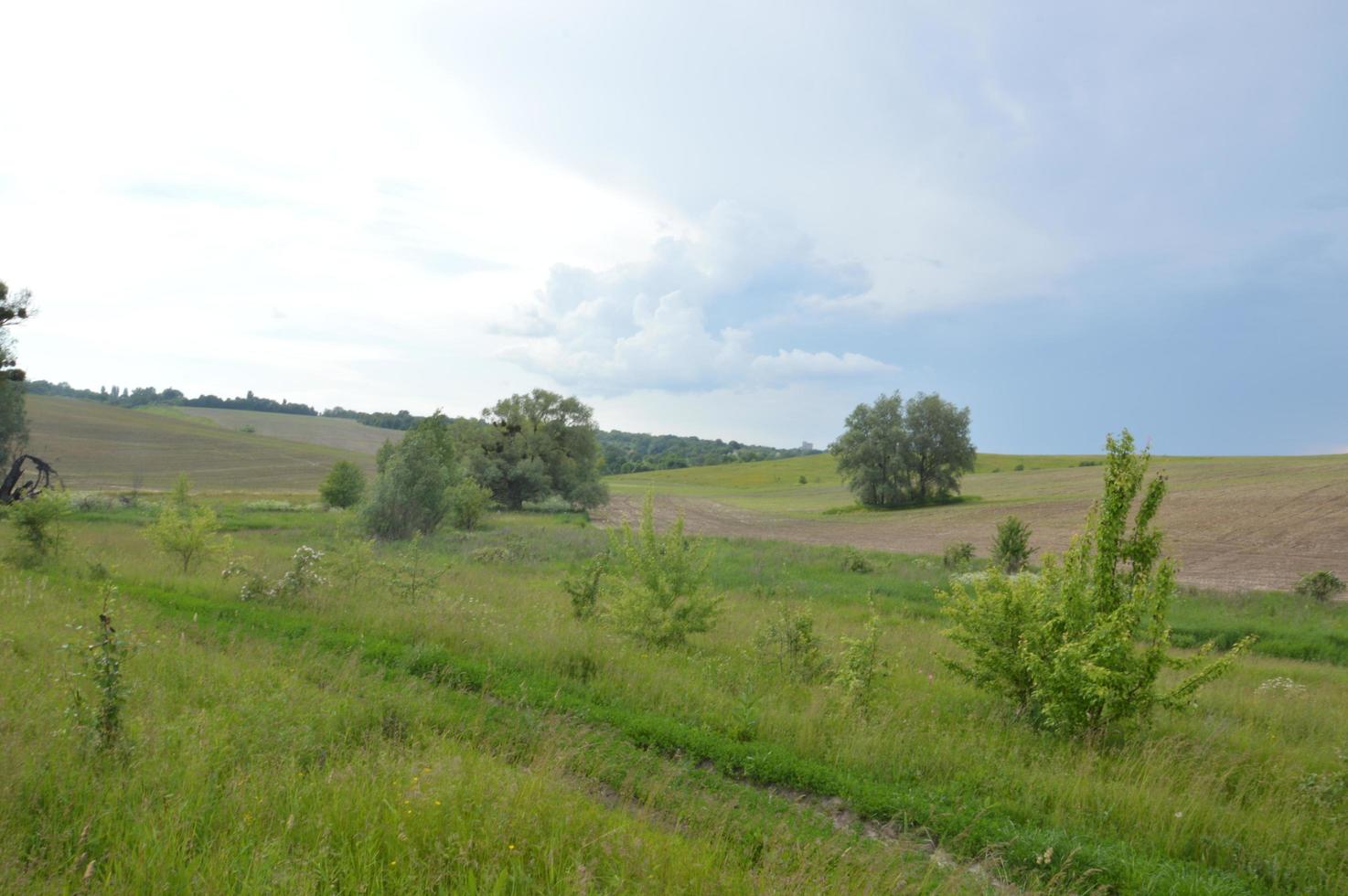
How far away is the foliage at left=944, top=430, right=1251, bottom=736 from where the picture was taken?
7062 millimetres

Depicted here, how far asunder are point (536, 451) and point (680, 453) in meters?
110

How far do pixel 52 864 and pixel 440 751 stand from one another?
2.29 meters

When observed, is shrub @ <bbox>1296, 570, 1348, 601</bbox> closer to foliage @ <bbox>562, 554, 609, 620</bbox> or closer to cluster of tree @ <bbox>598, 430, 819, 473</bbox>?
foliage @ <bbox>562, 554, 609, 620</bbox>

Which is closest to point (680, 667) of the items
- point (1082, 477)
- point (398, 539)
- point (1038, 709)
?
point (1038, 709)

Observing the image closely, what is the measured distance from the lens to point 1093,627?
7.54m

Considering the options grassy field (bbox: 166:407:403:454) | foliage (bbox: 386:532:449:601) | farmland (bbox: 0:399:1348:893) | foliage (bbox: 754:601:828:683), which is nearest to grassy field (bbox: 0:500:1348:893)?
farmland (bbox: 0:399:1348:893)

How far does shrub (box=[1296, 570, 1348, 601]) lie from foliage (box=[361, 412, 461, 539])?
30356 mm

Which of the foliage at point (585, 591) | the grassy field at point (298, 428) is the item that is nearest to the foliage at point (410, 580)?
the foliage at point (585, 591)

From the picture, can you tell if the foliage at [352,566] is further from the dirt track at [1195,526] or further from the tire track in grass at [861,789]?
the dirt track at [1195,526]

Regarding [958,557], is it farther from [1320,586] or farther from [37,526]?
[37,526]

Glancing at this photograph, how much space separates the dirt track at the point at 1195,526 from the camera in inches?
1159

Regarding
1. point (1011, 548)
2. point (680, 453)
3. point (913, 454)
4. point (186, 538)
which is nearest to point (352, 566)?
point (186, 538)

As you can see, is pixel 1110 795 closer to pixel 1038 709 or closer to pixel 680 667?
pixel 1038 709

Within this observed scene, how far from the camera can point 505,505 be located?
165 feet
